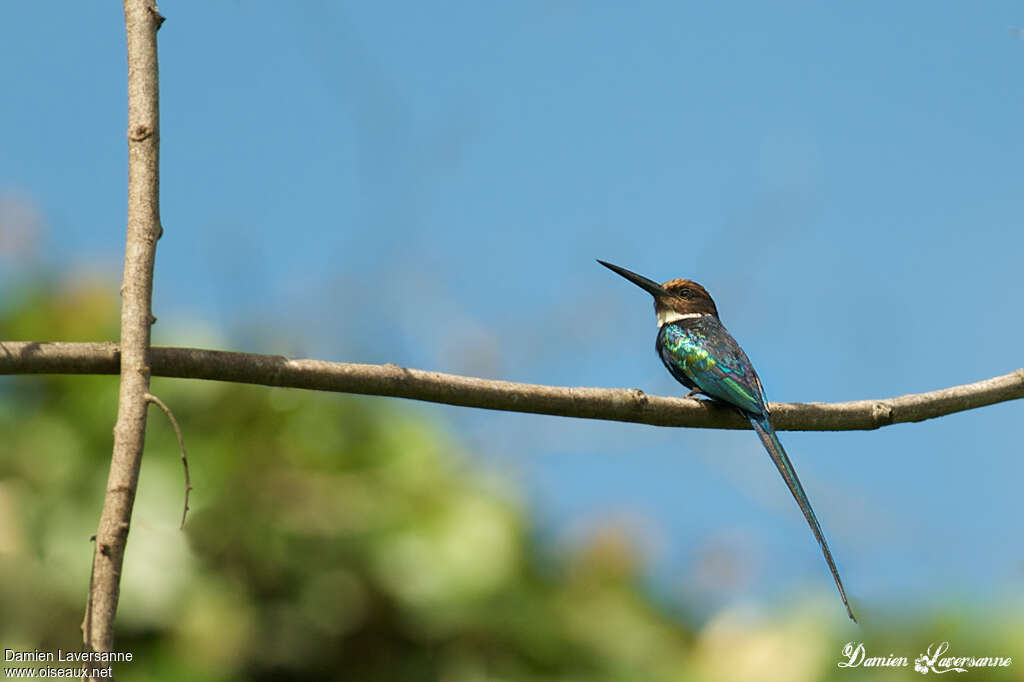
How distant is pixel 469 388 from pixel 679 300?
2.53 metres

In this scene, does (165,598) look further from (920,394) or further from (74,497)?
(920,394)

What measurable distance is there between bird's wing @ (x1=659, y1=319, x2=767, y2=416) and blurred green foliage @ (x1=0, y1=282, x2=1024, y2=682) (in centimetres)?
84

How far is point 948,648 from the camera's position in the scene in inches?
141

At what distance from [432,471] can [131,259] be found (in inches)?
91.7

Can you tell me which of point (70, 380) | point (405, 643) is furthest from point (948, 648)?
point (70, 380)

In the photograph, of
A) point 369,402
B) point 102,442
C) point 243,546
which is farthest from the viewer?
point 369,402

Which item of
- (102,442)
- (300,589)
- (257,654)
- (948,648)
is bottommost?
(948,648)

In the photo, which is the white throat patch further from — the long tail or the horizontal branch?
the horizontal branch

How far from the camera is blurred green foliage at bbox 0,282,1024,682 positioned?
3422mm

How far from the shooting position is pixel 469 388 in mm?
2213

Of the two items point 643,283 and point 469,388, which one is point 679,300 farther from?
point 469,388

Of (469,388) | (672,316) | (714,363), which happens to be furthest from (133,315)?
(672,316)

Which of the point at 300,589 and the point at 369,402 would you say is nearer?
the point at 300,589

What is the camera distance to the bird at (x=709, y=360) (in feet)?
10.5
